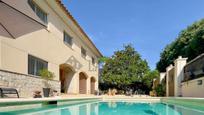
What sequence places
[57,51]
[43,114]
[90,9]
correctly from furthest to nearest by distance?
1. [90,9]
2. [57,51]
3. [43,114]

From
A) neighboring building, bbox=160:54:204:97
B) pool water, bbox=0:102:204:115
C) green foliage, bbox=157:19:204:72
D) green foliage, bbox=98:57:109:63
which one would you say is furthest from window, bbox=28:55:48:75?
green foliage, bbox=98:57:109:63

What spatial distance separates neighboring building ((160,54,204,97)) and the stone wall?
26.5ft

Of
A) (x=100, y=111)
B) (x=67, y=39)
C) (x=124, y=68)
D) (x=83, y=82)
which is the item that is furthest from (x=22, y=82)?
(x=124, y=68)

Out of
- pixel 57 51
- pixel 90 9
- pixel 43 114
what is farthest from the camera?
pixel 90 9

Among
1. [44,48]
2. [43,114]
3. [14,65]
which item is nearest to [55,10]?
[44,48]

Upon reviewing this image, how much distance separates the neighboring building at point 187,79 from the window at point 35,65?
8194 mm

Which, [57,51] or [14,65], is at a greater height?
[57,51]

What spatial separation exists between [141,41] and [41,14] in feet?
92.9

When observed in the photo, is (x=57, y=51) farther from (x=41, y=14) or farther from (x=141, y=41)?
(x=141, y=41)

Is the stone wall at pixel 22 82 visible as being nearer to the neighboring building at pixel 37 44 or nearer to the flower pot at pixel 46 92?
the neighboring building at pixel 37 44

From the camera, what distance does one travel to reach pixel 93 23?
36250mm

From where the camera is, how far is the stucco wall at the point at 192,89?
516 inches

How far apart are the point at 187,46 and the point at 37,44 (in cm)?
2140

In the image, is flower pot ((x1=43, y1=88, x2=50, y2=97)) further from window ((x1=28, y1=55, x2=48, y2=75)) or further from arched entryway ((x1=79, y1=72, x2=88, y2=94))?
arched entryway ((x1=79, y1=72, x2=88, y2=94))
